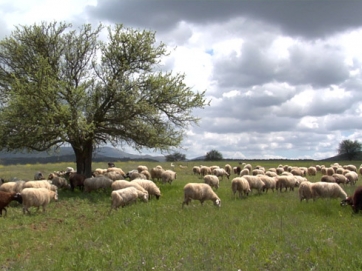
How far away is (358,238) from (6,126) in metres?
19.5

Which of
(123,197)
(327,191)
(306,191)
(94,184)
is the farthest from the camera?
(94,184)

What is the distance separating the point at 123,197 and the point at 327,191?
9.32 m

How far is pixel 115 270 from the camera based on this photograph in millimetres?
7340

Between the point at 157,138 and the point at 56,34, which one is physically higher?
the point at 56,34

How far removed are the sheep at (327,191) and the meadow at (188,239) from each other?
298 centimetres

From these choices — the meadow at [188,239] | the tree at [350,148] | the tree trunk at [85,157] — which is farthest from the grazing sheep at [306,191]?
the tree at [350,148]

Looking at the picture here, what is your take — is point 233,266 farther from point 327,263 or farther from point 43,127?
point 43,127

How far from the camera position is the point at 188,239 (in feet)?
30.8

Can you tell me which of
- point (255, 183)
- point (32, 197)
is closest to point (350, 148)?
point (255, 183)

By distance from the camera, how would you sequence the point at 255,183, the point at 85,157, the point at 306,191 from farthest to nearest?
the point at 85,157, the point at 255,183, the point at 306,191

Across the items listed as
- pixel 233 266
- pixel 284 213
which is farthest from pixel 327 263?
pixel 284 213

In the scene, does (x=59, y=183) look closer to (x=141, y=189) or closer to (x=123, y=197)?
(x=141, y=189)

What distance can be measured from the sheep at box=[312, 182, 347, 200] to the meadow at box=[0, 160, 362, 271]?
2.98 metres

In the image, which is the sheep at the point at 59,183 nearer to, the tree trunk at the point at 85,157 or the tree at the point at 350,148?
the tree trunk at the point at 85,157
